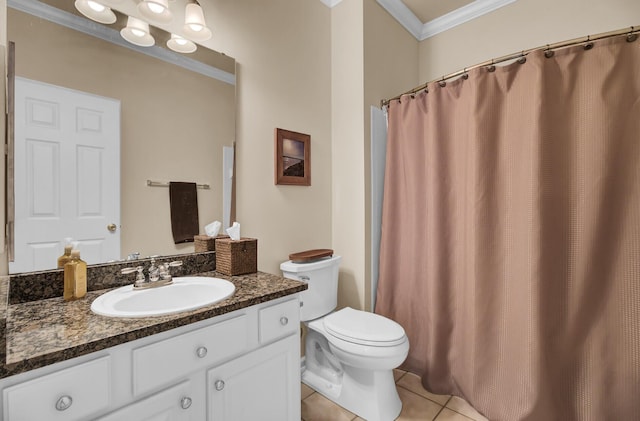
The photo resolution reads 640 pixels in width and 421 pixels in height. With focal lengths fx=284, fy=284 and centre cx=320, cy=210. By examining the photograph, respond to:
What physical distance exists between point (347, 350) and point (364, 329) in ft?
0.46

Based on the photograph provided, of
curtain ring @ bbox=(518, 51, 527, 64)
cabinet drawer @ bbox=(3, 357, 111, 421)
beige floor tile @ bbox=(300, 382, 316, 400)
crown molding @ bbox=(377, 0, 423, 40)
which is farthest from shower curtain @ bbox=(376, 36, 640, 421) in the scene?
cabinet drawer @ bbox=(3, 357, 111, 421)

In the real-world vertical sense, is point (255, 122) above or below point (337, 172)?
above

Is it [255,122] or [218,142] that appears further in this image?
[255,122]

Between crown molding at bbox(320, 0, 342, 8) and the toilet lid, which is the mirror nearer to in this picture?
the toilet lid

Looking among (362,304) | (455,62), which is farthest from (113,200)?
(455,62)

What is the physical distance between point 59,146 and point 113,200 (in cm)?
26

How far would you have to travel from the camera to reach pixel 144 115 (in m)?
1.28

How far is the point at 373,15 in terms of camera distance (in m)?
2.04

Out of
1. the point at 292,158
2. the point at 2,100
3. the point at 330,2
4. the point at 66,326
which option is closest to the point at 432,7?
the point at 330,2

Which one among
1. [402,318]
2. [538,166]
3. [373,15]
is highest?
[373,15]

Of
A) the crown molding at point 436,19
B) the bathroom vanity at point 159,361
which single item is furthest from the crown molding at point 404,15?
the bathroom vanity at point 159,361

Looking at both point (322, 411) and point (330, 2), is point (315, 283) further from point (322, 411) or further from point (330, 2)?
point (330, 2)

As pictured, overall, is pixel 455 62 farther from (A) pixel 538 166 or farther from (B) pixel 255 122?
(B) pixel 255 122

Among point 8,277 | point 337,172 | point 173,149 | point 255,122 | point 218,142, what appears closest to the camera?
point 8,277
